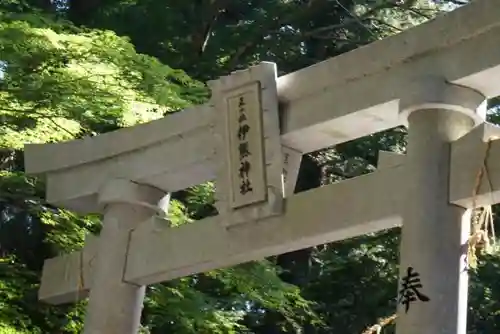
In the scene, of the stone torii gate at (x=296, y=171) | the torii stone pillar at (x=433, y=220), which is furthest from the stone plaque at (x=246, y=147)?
the torii stone pillar at (x=433, y=220)

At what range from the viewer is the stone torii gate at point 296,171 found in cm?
234

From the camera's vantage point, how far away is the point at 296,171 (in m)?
2.96

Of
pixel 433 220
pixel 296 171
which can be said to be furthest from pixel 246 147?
pixel 433 220

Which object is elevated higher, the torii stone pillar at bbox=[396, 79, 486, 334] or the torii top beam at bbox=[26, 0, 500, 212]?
the torii top beam at bbox=[26, 0, 500, 212]

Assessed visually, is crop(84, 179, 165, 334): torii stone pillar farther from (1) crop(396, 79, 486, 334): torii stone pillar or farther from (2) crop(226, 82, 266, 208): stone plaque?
(1) crop(396, 79, 486, 334): torii stone pillar

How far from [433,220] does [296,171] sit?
2.39 feet

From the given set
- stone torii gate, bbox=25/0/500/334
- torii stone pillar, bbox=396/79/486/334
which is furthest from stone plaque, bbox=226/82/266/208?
torii stone pillar, bbox=396/79/486/334

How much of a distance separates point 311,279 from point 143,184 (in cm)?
328

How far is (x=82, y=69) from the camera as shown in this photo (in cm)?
399

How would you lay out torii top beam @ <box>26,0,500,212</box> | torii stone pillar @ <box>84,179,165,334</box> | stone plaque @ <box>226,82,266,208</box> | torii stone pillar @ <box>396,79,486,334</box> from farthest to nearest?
torii stone pillar @ <box>84,179,165,334</box> → stone plaque @ <box>226,82,266,208</box> → torii top beam @ <box>26,0,500,212</box> → torii stone pillar @ <box>396,79,486,334</box>

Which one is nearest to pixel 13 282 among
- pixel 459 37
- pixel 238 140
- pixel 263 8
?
pixel 238 140

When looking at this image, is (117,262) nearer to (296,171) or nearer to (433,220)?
(296,171)

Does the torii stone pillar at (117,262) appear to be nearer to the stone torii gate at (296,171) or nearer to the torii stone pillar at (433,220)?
the stone torii gate at (296,171)

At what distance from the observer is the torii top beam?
7.90ft
